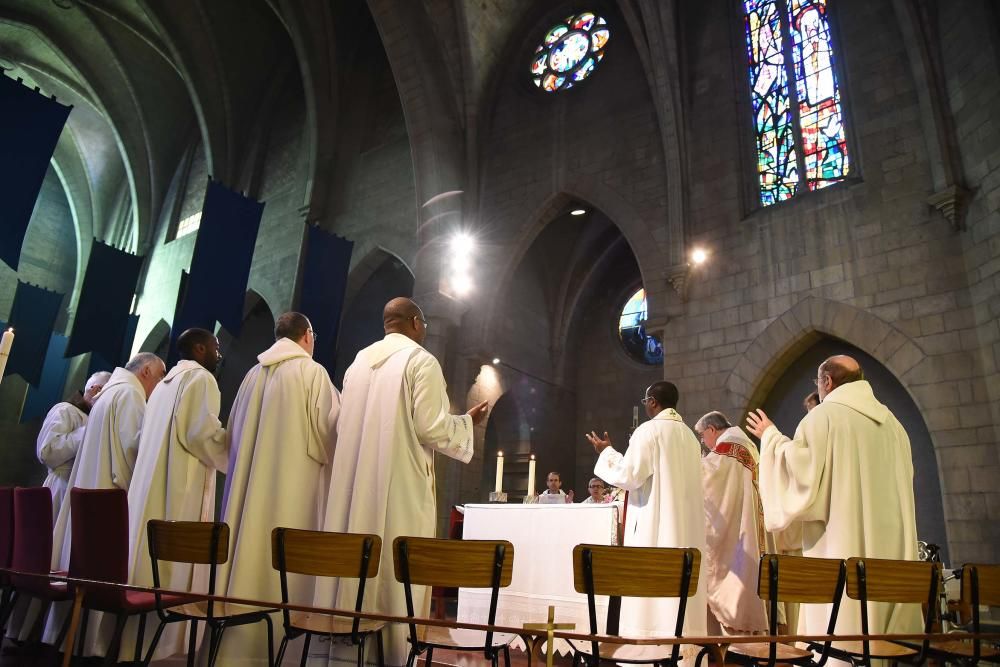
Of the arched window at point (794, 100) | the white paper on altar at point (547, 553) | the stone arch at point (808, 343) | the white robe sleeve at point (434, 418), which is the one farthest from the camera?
the arched window at point (794, 100)

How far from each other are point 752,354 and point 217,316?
8.15 metres

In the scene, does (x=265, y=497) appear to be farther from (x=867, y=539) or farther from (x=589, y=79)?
(x=589, y=79)

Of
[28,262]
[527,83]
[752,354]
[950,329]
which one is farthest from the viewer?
[28,262]

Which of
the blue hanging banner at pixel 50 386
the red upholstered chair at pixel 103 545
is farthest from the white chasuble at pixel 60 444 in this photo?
the blue hanging banner at pixel 50 386

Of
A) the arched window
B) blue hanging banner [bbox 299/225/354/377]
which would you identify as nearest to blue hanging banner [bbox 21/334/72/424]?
blue hanging banner [bbox 299/225/354/377]

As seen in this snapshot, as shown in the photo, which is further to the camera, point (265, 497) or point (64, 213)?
point (64, 213)

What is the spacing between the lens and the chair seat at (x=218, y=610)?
2.84 meters

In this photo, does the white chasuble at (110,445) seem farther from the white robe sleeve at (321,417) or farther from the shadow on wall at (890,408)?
the shadow on wall at (890,408)

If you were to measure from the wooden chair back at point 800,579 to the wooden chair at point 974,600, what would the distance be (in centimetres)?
67

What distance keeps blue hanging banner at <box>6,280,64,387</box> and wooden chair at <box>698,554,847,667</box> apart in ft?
54.1

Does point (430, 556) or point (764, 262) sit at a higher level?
point (764, 262)

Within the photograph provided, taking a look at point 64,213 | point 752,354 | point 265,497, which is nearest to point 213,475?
point 265,497

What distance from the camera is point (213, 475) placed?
4.09 metres

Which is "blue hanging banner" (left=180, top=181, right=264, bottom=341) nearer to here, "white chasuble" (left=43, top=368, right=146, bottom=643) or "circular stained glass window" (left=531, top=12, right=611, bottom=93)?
"circular stained glass window" (left=531, top=12, right=611, bottom=93)
